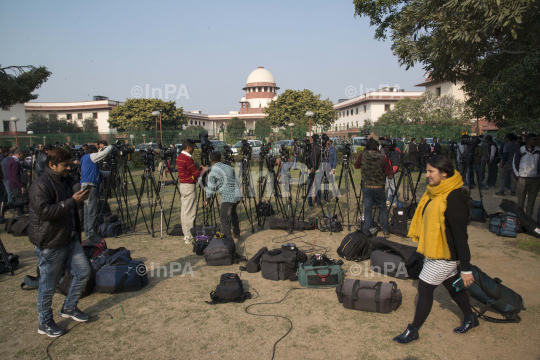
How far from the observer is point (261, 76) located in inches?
2574

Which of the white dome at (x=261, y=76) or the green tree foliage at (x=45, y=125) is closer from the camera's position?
the green tree foliage at (x=45, y=125)

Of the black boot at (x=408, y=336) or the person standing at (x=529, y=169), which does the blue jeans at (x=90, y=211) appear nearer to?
the black boot at (x=408, y=336)

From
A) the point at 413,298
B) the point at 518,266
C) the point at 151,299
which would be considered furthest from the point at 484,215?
the point at 151,299

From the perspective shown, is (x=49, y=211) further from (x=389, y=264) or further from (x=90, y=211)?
(x=389, y=264)

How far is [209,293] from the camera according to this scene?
4094 millimetres

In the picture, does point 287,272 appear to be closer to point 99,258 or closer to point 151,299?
point 151,299

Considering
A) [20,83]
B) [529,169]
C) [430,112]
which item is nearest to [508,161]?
[529,169]

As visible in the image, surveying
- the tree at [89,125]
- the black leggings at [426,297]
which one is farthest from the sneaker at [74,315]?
the tree at [89,125]

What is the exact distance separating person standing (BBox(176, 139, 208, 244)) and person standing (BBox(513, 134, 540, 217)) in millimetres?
6119

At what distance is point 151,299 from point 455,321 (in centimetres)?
335

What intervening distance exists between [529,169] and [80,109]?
6226 centimetres

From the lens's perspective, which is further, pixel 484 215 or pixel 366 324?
pixel 484 215

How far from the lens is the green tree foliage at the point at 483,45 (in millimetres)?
5289

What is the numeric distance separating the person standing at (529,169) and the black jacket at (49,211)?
24.7ft
